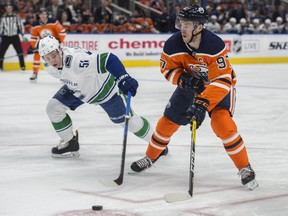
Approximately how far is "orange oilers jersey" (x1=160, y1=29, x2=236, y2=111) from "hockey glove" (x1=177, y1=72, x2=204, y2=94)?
0.04 metres

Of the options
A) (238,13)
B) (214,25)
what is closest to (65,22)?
(214,25)

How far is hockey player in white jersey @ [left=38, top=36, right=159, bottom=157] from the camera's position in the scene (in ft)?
15.5

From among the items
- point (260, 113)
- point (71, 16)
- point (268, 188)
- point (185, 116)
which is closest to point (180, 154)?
point (185, 116)

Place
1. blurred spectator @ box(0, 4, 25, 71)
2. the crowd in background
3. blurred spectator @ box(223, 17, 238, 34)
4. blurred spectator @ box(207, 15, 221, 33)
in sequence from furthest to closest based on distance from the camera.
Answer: blurred spectator @ box(223, 17, 238, 34)
blurred spectator @ box(207, 15, 221, 33)
the crowd in background
blurred spectator @ box(0, 4, 25, 71)

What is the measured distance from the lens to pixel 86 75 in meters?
4.90

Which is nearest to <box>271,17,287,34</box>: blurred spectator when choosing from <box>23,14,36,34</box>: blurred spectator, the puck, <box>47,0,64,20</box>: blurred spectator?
<box>47,0,64,20</box>: blurred spectator

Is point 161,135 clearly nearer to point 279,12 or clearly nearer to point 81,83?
point 81,83

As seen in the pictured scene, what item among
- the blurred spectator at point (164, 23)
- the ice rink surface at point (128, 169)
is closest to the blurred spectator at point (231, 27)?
the blurred spectator at point (164, 23)

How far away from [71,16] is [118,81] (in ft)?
34.9

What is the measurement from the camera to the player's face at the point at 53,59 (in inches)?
186

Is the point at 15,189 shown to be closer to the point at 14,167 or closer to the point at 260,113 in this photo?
the point at 14,167

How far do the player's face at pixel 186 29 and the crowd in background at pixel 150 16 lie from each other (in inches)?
A: 375

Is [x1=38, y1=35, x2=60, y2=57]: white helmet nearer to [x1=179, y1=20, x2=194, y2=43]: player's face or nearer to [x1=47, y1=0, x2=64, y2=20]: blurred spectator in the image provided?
[x1=179, y1=20, x2=194, y2=43]: player's face

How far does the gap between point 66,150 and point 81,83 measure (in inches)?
24.8
